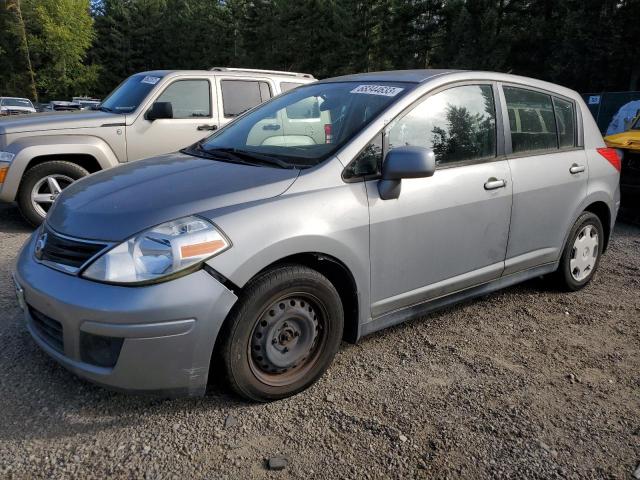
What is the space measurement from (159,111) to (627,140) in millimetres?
6577

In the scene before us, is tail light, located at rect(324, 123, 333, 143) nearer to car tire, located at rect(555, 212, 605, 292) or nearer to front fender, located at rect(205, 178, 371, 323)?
front fender, located at rect(205, 178, 371, 323)

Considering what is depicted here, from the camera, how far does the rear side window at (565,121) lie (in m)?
4.12

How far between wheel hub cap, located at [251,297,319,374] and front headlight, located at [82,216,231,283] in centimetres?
48

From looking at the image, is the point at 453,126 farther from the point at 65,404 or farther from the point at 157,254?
the point at 65,404

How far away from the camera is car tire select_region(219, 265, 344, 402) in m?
2.45

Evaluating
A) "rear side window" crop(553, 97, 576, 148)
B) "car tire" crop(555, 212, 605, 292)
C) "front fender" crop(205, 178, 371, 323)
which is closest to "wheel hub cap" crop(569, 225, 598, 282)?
"car tire" crop(555, 212, 605, 292)

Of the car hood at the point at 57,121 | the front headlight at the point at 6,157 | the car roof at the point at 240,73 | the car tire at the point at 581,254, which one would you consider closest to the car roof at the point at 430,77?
the car tire at the point at 581,254

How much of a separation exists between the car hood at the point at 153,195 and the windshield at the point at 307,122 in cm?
27

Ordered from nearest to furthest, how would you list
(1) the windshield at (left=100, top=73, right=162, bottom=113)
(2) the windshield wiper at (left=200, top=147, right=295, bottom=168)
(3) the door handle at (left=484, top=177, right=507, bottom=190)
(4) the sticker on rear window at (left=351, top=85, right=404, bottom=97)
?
(2) the windshield wiper at (left=200, top=147, right=295, bottom=168)
(4) the sticker on rear window at (left=351, top=85, right=404, bottom=97)
(3) the door handle at (left=484, top=177, right=507, bottom=190)
(1) the windshield at (left=100, top=73, right=162, bottom=113)

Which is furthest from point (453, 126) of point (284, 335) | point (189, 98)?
point (189, 98)

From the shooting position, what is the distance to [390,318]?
10.2ft

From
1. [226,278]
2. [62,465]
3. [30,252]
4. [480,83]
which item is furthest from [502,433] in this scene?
[30,252]

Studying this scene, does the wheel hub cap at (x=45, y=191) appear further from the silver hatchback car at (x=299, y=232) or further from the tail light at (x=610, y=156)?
the tail light at (x=610, y=156)

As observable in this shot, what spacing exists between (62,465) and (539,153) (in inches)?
141
